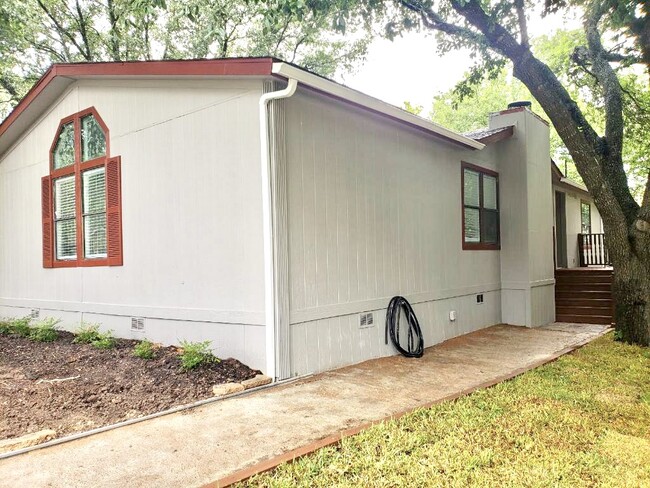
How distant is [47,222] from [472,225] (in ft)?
21.8

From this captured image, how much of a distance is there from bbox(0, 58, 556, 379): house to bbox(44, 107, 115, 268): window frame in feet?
0.10

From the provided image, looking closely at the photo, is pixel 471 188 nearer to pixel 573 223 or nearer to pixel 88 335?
pixel 88 335

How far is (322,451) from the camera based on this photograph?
2826mm

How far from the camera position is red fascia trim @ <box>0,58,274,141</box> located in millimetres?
4336

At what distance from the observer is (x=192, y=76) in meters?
4.97

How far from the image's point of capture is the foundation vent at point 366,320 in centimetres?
539

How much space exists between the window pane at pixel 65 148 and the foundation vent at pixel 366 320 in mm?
4738

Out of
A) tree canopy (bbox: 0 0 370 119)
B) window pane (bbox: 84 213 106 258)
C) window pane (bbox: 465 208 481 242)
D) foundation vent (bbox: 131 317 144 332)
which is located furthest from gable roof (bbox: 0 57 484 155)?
tree canopy (bbox: 0 0 370 119)

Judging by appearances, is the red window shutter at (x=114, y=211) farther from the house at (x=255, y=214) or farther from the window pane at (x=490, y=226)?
the window pane at (x=490, y=226)

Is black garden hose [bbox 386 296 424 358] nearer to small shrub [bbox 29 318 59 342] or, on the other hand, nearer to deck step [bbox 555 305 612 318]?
deck step [bbox 555 305 612 318]

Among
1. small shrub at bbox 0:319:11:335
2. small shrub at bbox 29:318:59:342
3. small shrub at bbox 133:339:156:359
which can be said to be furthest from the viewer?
small shrub at bbox 0:319:11:335

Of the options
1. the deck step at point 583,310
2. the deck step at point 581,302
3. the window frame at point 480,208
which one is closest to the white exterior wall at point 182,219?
the window frame at point 480,208

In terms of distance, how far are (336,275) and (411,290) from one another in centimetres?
155

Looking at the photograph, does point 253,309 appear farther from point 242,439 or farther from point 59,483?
point 59,483
